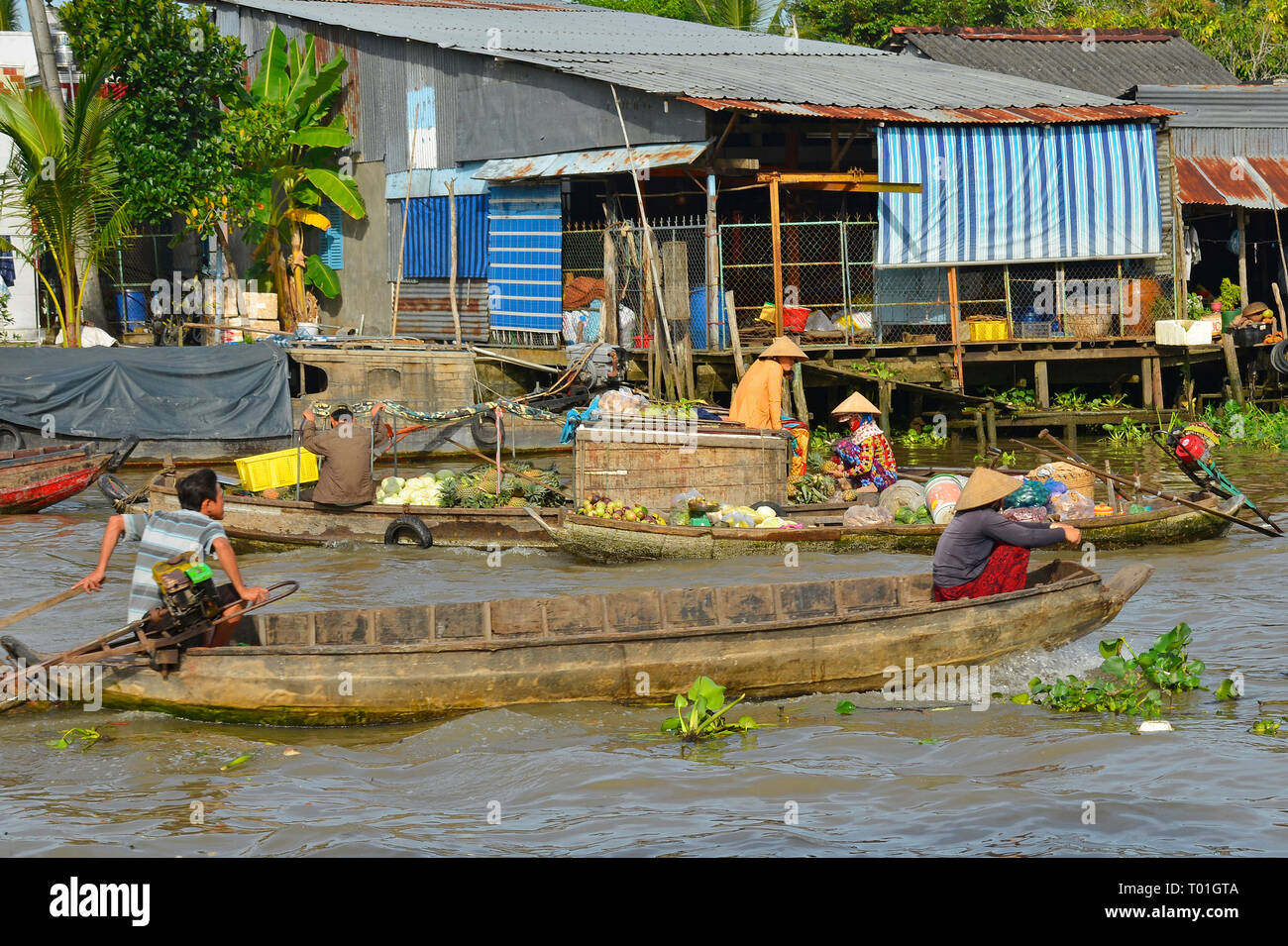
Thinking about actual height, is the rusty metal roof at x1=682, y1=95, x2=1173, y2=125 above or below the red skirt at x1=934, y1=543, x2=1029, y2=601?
above

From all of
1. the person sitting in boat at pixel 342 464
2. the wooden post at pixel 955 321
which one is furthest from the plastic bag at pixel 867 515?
the wooden post at pixel 955 321

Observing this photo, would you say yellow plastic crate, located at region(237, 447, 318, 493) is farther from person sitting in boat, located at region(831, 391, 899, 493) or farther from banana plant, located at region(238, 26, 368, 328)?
banana plant, located at region(238, 26, 368, 328)

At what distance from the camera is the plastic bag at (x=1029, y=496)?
11477mm

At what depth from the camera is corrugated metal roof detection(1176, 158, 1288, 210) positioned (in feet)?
68.6

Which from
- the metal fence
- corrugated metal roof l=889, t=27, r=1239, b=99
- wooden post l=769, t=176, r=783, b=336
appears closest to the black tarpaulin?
the metal fence

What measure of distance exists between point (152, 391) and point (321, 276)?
7.24 m

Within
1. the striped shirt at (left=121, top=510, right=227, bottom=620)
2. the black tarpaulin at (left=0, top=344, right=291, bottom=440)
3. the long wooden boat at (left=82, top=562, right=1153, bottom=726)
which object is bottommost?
the long wooden boat at (left=82, top=562, right=1153, bottom=726)

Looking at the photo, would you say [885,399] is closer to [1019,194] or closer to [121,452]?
[1019,194]

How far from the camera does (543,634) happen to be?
8.27m

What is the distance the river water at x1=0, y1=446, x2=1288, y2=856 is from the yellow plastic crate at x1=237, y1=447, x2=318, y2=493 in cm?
568

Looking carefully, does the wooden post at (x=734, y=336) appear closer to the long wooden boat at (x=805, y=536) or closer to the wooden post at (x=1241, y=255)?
the long wooden boat at (x=805, y=536)

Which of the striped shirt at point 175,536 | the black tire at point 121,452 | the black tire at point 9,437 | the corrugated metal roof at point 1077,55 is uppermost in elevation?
the corrugated metal roof at point 1077,55

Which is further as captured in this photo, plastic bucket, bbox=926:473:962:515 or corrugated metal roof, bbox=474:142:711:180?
corrugated metal roof, bbox=474:142:711:180

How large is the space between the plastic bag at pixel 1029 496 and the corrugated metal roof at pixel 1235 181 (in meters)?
10.7
